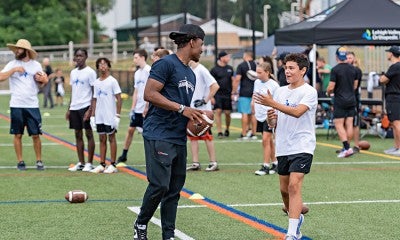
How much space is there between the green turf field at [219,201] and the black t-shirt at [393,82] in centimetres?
118

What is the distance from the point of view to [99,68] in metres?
15.3

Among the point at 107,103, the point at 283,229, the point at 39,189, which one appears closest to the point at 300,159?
the point at 283,229

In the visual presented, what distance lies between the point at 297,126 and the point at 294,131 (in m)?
0.06

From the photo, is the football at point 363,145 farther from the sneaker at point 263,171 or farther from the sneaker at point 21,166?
the sneaker at point 21,166

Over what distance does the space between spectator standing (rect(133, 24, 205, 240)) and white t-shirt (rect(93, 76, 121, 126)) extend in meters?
6.27

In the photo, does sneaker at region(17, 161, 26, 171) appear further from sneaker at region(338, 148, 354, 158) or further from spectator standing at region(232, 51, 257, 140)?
spectator standing at region(232, 51, 257, 140)

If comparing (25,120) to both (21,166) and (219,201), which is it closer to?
(21,166)

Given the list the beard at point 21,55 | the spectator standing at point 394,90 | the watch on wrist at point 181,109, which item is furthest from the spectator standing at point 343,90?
the watch on wrist at point 181,109

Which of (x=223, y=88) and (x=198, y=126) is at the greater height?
(x=198, y=126)

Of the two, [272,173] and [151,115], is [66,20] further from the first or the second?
[151,115]

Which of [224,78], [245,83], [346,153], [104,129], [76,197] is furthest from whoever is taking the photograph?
[224,78]

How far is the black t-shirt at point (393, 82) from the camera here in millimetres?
18438

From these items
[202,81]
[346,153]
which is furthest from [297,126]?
[346,153]

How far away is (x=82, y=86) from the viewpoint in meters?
15.6
